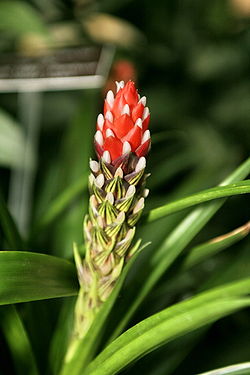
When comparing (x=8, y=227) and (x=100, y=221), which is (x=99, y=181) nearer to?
(x=100, y=221)

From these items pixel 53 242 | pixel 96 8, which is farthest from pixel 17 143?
pixel 96 8

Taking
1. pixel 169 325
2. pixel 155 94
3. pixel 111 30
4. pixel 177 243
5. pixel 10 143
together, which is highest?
pixel 111 30

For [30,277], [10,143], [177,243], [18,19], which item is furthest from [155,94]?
[30,277]

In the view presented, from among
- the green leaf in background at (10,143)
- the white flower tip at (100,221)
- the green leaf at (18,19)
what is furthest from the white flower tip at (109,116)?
the green leaf at (18,19)

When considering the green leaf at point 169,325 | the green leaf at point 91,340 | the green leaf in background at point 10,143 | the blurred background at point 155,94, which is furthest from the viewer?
the blurred background at point 155,94

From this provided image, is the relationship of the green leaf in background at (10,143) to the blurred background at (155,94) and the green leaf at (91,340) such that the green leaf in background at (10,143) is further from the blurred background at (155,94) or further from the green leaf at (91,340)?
the green leaf at (91,340)

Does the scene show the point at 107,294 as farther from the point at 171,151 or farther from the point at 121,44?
the point at 121,44

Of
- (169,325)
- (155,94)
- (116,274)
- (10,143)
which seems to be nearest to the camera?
(169,325)

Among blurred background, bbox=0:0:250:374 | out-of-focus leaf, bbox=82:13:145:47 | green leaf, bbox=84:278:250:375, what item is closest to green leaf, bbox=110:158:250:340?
green leaf, bbox=84:278:250:375
